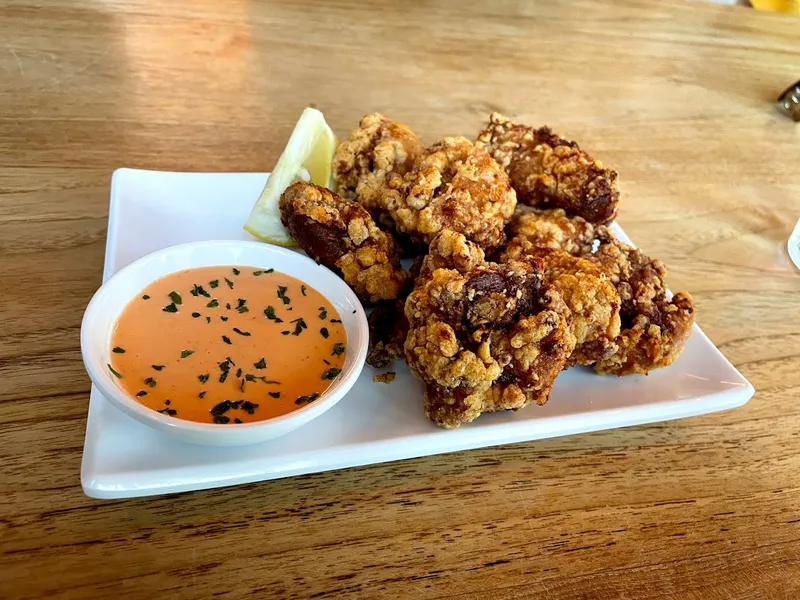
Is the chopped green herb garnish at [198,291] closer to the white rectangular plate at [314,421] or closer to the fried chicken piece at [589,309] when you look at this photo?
the white rectangular plate at [314,421]

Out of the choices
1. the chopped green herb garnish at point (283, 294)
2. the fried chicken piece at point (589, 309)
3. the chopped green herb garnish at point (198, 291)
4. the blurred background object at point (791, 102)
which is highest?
the fried chicken piece at point (589, 309)

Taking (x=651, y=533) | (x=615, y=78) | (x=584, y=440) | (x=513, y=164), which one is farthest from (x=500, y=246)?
(x=615, y=78)

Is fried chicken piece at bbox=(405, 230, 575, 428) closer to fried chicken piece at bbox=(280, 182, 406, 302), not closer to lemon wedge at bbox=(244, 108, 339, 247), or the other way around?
fried chicken piece at bbox=(280, 182, 406, 302)

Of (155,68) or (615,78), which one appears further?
(615,78)

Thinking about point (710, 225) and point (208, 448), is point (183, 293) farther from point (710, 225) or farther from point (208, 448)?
point (710, 225)

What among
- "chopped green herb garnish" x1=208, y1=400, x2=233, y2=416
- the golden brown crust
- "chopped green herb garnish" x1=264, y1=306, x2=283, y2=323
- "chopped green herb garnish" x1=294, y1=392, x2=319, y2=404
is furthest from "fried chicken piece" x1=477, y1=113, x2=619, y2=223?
"chopped green herb garnish" x1=208, y1=400, x2=233, y2=416

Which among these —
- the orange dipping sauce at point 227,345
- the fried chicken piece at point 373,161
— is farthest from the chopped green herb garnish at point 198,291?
the fried chicken piece at point 373,161

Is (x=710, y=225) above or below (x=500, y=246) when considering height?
below
